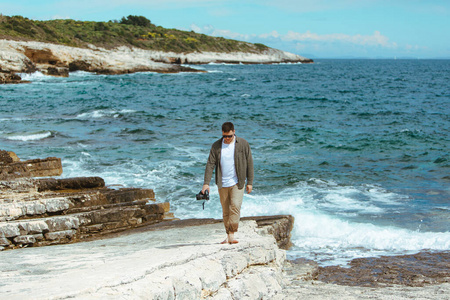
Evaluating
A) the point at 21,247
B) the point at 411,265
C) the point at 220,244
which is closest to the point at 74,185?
the point at 21,247

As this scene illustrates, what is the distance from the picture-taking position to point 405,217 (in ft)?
36.2

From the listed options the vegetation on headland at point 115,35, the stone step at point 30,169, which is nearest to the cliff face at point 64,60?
the vegetation on headland at point 115,35

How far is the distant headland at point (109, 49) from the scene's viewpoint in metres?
52.8

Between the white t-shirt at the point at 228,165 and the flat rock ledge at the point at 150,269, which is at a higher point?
the white t-shirt at the point at 228,165

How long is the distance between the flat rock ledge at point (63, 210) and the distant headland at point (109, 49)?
4084cm

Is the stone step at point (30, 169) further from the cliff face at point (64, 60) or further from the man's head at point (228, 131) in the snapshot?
the cliff face at point (64, 60)

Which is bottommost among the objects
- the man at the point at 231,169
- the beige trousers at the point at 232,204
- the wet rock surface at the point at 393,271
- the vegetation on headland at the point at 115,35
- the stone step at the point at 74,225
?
the wet rock surface at the point at 393,271

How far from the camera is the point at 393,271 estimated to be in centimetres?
780

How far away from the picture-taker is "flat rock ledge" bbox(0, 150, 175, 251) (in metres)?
7.36

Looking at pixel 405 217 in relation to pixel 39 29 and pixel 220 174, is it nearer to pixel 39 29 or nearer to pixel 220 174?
pixel 220 174

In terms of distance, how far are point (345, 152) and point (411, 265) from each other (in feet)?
37.2

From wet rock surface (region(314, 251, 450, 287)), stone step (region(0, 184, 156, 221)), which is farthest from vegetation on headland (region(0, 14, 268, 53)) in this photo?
wet rock surface (region(314, 251, 450, 287))

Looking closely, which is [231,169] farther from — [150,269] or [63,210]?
[63,210]

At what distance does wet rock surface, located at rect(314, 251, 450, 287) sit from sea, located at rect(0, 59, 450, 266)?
1.32 feet
